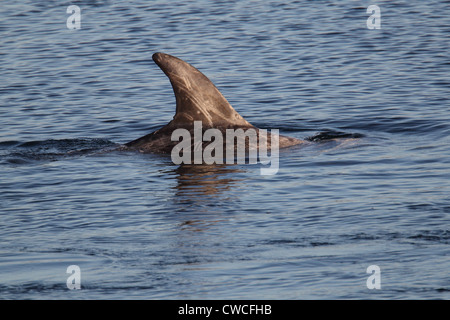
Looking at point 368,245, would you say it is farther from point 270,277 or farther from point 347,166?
point 347,166

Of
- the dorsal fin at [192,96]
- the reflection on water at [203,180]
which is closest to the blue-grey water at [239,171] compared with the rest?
the reflection on water at [203,180]

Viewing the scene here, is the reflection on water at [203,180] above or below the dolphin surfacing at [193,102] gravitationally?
below

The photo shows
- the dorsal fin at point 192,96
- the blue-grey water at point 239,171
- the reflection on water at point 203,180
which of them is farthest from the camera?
the dorsal fin at point 192,96

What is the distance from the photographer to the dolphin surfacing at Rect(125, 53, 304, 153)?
13.2 metres

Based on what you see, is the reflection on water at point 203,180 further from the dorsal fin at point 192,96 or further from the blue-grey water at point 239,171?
the dorsal fin at point 192,96

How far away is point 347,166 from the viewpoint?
13.0 metres

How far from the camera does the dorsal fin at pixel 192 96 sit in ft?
43.3

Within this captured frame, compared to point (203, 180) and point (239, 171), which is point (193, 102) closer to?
point (239, 171)

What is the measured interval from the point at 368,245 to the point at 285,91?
1055 cm

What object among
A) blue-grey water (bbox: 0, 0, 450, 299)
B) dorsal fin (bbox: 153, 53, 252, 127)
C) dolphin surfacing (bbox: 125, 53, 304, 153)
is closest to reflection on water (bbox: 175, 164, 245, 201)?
blue-grey water (bbox: 0, 0, 450, 299)

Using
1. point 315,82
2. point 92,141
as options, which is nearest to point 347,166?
point 92,141

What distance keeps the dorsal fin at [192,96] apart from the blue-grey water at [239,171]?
84cm

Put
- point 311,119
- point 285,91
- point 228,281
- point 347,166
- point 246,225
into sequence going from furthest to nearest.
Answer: point 285,91 → point 311,119 → point 347,166 → point 246,225 → point 228,281

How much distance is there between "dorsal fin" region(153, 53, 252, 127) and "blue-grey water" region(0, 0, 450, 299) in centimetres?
84
